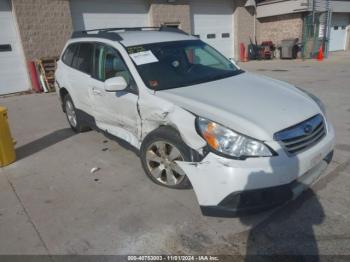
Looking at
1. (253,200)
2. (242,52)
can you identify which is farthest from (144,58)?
(242,52)

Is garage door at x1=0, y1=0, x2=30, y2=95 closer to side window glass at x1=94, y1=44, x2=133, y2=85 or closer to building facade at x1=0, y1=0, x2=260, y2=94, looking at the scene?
building facade at x1=0, y1=0, x2=260, y2=94

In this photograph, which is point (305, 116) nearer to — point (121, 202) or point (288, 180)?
point (288, 180)

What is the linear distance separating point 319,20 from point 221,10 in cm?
628

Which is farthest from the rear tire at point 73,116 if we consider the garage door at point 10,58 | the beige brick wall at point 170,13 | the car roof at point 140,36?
the beige brick wall at point 170,13

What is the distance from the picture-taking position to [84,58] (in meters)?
4.69

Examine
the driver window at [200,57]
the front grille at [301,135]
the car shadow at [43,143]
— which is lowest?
the car shadow at [43,143]

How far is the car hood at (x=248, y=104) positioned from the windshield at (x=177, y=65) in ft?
0.64

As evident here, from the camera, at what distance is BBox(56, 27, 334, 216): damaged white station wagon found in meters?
2.47

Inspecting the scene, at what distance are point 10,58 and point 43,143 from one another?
22.6ft

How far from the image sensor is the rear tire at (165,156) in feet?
9.53

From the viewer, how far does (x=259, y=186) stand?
2.43 metres

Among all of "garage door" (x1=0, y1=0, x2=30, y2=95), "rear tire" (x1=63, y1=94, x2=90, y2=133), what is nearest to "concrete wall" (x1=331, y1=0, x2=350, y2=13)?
"garage door" (x1=0, y1=0, x2=30, y2=95)

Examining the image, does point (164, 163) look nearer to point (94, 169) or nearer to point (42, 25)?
point (94, 169)

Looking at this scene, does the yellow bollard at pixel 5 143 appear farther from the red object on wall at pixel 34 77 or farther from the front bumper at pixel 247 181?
the red object on wall at pixel 34 77
